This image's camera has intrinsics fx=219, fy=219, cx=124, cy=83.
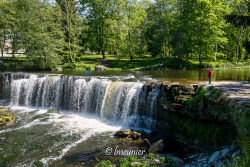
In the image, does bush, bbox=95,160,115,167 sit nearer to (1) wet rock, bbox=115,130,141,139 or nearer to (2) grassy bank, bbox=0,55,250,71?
(1) wet rock, bbox=115,130,141,139

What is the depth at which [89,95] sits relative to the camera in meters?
18.9

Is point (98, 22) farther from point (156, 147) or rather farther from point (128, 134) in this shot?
point (156, 147)

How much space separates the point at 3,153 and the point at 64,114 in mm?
7305

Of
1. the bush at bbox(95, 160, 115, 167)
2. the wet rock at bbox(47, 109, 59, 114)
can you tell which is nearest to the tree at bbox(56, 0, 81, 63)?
the wet rock at bbox(47, 109, 59, 114)

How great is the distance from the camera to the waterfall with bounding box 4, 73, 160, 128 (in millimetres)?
15578

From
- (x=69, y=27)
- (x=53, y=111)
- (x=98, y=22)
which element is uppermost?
(x=98, y=22)

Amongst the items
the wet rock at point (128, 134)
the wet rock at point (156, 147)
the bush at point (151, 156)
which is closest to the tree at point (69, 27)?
the wet rock at point (128, 134)

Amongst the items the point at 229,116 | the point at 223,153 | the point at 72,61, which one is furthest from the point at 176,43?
the point at 223,153

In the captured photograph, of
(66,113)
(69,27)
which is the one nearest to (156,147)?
(66,113)

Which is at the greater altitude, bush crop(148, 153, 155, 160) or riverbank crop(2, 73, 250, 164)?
riverbank crop(2, 73, 250, 164)

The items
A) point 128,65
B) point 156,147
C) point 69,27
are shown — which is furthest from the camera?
point 69,27

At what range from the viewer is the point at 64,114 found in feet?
61.4

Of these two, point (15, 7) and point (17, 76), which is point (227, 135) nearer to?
point (17, 76)

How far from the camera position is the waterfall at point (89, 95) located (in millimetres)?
15578
